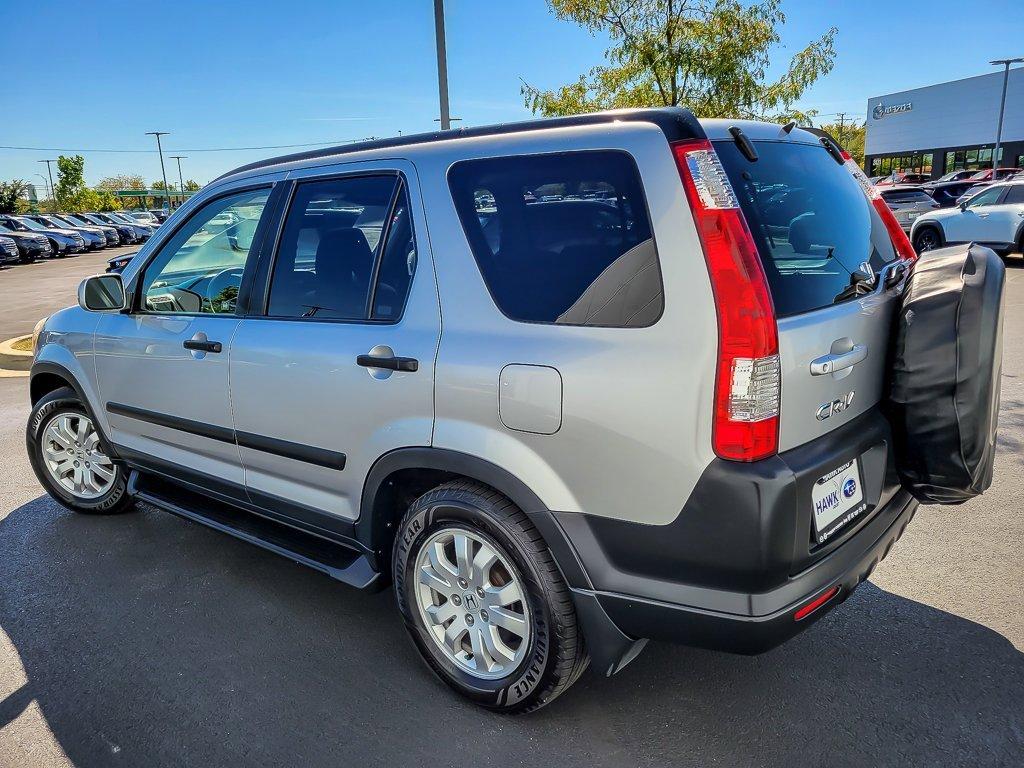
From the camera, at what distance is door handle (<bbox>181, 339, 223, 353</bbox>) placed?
3.30 meters

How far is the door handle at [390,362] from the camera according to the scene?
2598 mm

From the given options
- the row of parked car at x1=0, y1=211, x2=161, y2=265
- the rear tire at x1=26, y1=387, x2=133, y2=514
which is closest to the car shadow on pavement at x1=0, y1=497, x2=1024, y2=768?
the rear tire at x1=26, y1=387, x2=133, y2=514

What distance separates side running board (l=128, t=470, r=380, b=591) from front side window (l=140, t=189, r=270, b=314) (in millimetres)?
935

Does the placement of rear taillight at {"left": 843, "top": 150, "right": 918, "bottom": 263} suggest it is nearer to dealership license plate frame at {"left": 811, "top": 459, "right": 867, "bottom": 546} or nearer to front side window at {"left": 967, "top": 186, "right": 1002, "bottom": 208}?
dealership license plate frame at {"left": 811, "top": 459, "right": 867, "bottom": 546}

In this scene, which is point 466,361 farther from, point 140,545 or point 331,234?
point 140,545

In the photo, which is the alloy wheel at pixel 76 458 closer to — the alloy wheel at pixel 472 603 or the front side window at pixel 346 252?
the front side window at pixel 346 252

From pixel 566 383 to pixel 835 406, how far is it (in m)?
0.82

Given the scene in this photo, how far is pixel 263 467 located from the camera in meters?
3.30

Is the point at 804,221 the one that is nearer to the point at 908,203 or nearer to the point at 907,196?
the point at 908,203

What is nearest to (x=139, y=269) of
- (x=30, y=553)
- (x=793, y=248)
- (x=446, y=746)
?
(x=30, y=553)

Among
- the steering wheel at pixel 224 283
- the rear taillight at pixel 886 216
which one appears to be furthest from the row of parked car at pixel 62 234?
the rear taillight at pixel 886 216

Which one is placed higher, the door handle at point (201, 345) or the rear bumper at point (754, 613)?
the door handle at point (201, 345)

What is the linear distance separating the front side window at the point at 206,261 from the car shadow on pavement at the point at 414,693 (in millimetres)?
1372

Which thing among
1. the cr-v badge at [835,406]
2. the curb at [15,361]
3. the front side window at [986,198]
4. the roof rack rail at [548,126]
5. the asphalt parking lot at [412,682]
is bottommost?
the asphalt parking lot at [412,682]
